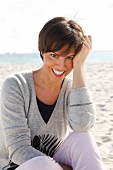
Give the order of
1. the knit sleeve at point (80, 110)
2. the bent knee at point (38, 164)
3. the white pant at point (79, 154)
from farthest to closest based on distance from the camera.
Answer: the knit sleeve at point (80, 110) → the white pant at point (79, 154) → the bent knee at point (38, 164)

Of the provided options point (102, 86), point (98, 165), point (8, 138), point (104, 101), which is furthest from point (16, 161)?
point (102, 86)

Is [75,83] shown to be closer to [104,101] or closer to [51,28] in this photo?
[51,28]

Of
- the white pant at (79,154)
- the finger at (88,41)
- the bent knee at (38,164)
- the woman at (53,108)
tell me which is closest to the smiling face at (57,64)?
the woman at (53,108)

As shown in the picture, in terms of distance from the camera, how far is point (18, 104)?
87.3 inches

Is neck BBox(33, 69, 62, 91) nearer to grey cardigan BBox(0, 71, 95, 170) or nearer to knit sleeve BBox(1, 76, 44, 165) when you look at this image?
grey cardigan BBox(0, 71, 95, 170)

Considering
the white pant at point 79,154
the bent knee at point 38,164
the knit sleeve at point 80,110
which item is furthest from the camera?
the knit sleeve at point 80,110

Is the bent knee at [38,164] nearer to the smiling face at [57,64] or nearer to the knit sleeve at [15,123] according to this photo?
the knit sleeve at [15,123]

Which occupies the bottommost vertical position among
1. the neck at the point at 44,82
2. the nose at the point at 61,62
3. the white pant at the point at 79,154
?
the white pant at the point at 79,154

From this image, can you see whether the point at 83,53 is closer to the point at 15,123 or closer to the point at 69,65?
the point at 69,65

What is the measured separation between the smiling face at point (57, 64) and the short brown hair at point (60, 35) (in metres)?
0.03

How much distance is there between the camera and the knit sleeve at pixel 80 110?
89.7 inches

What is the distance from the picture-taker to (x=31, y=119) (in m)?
2.28

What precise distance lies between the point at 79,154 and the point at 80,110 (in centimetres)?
27

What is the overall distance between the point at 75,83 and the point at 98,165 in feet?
1.67
